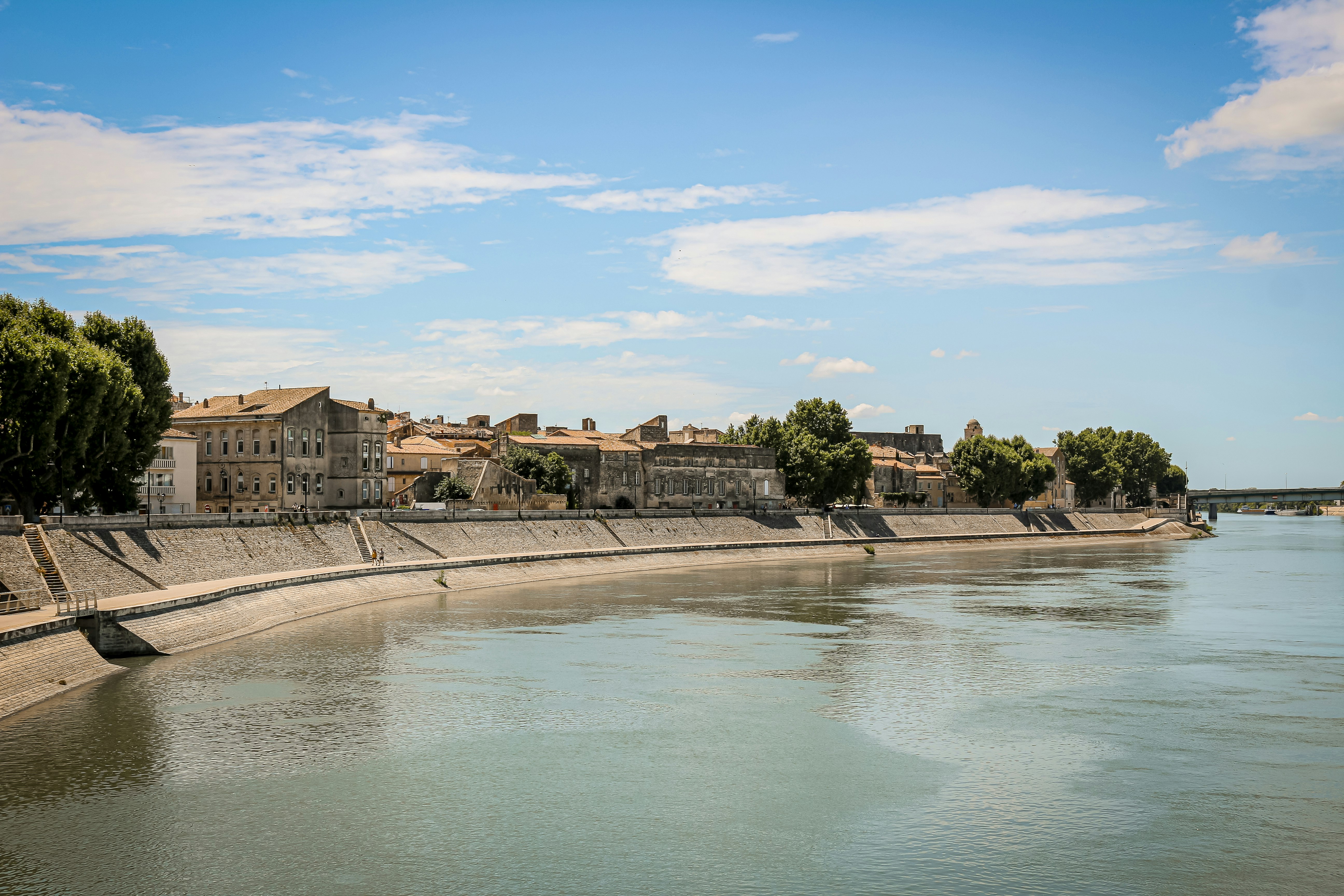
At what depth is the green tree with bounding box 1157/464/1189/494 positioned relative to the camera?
183m

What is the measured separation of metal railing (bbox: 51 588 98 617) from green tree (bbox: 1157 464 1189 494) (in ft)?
569

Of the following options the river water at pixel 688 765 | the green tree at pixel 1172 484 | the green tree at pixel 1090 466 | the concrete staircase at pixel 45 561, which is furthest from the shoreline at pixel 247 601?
the green tree at pixel 1172 484

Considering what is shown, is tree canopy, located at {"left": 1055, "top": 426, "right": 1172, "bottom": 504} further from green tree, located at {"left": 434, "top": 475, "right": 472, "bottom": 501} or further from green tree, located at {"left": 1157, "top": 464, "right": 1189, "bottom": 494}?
green tree, located at {"left": 434, "top": 475, "right": 472, "bottom": 501}

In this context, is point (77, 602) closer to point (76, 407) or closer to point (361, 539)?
point (76, 407)

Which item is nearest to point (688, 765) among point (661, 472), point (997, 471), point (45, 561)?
point (45, 561)

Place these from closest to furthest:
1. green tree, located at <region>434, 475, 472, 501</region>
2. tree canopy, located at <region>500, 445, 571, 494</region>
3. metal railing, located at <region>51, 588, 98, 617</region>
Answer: metal railing, located at <region>51, 588, 98, 617</region> → green tree, located at <region>434, 475, 472, 501</region> → tree canopy, located at <region>500, 445, 571, 494</region>

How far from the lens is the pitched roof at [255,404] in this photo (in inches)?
3100

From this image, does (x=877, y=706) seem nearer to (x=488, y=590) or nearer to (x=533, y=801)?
(x=533, y=801)

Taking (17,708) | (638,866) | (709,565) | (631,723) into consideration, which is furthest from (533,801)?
(709,565)

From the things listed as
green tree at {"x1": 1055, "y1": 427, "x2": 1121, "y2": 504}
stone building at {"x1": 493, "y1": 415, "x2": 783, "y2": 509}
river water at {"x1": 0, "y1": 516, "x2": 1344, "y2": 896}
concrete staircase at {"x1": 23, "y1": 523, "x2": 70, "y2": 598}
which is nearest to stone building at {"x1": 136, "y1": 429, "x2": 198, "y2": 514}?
concrete staircase at {"x1": 23, "y1": 523, "x2": 70, "y2": 598}

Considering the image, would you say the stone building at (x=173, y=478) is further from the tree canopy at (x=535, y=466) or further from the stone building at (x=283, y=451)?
the tree canopy at (x=535, y=466)

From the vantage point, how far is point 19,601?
37625 millimetres

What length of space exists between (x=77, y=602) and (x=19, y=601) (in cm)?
204

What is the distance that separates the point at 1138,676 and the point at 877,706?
1170 centimetres
